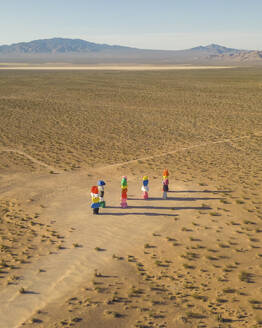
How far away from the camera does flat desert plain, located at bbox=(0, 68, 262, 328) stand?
29.1ft

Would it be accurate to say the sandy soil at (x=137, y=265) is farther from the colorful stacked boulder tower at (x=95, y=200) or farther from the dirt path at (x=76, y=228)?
the colorful stacked boulder tower at (x=95, y=200)

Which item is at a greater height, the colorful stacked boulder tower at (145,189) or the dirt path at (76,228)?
the colorful stacked boulder tower at (145,189)


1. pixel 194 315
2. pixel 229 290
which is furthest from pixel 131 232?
pixel 194 315

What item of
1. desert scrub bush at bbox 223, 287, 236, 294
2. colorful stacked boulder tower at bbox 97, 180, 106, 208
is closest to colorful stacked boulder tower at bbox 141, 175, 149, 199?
colorful stacked boulder tower at bbox 97, 180, 106, 208

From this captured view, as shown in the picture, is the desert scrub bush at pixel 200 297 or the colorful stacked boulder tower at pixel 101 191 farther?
the colorful stacked boulder tower at pixel 101 191

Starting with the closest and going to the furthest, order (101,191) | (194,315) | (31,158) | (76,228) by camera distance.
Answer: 1. (194,315)
2. (76,228)
3. (101,191)
4. (31,158)

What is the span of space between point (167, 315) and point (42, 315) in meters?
2.96

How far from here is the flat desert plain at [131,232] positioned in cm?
888

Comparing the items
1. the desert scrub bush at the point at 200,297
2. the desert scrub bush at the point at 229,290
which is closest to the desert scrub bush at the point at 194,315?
the desert scrub bush at the point at 200,297

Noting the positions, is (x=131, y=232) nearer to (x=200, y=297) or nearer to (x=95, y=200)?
(x=95, y=200)

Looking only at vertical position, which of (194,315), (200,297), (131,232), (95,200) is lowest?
(194,315)

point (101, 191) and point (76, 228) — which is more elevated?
point (101, 191)

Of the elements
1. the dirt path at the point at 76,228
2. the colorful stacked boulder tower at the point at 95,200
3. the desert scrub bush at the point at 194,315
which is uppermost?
the colorful stacked boulder tower at the point at 95,200

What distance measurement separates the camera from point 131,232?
12.8m
